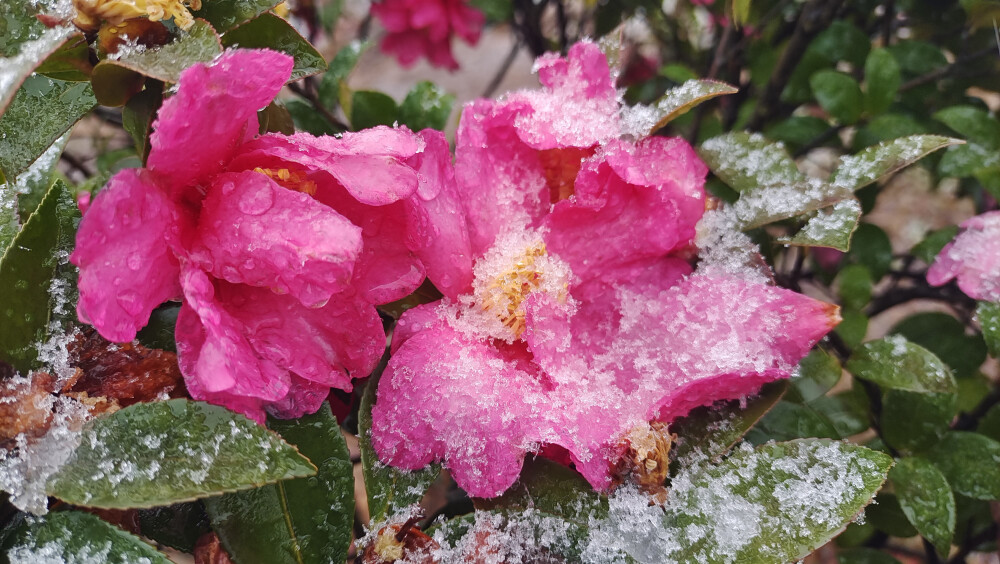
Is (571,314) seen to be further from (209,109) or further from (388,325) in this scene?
(209,109)

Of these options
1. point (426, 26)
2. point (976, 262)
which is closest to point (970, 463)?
point (976, 262)

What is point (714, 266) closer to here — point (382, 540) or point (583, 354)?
point (583, 354)

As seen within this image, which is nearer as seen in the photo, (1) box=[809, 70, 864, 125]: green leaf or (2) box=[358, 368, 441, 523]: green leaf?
(2) box=[358, 368, 441, 523]: green leaf

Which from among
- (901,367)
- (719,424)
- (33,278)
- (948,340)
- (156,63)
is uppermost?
(156,63)

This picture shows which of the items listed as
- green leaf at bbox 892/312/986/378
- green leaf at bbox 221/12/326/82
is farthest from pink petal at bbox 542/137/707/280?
green leaf at bbox 892/312/986/378

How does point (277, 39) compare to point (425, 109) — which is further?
point (425, 109)

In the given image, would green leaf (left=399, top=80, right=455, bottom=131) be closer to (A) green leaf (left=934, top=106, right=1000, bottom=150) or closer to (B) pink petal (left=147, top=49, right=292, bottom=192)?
(B) pink petal (left=147, top=49, right=292, bottom=192)

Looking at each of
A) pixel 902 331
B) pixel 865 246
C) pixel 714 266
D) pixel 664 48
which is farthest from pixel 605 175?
pixel 664 48
